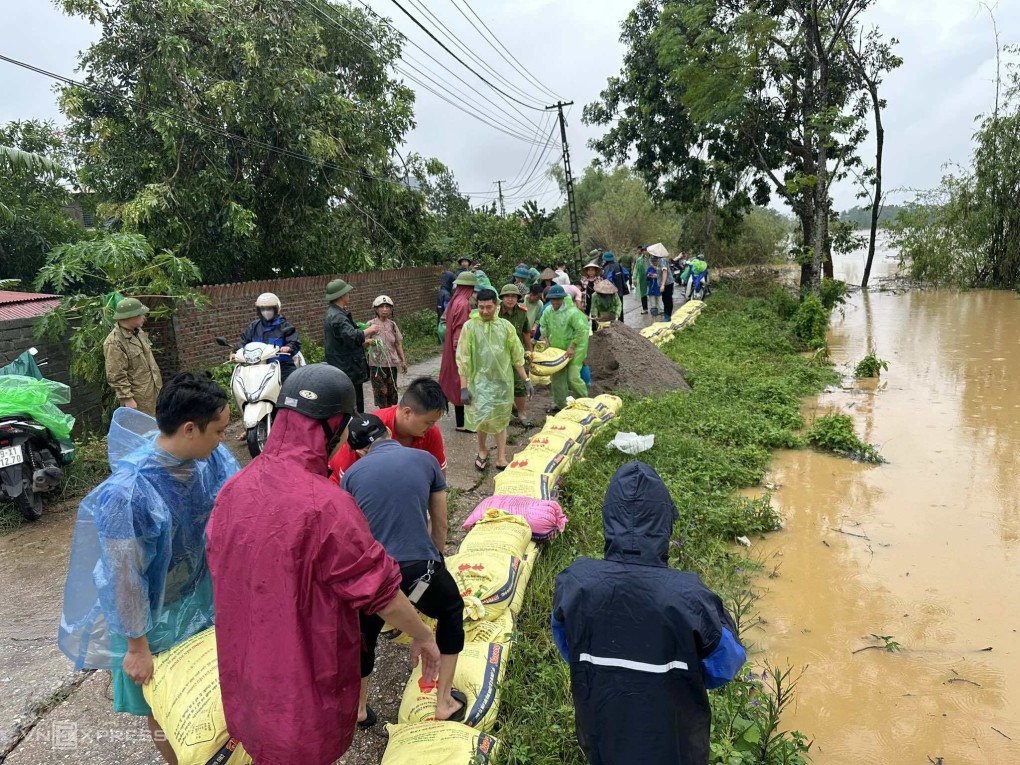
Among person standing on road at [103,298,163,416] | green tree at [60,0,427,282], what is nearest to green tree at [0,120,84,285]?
green tree at [60,0,427,282]

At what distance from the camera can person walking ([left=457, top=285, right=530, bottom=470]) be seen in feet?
16.0

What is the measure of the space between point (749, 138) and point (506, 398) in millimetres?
14547

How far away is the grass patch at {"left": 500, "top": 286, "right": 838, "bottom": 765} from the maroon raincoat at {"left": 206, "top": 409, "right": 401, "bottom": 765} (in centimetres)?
95

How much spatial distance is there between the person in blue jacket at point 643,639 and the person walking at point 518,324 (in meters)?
3.92

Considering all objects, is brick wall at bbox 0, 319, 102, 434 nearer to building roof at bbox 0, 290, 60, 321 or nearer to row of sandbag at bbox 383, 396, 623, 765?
building roof at bbox 0, 290, 60, 321

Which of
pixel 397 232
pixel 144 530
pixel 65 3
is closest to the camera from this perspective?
pixel 144 530

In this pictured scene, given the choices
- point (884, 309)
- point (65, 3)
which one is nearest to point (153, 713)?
point (65, 3)

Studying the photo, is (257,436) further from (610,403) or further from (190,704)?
(610,403)

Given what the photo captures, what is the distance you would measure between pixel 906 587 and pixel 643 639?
3084 millimetres

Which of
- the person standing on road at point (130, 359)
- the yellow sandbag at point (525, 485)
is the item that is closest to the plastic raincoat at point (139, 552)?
the yellow sandbag at point (525, 485)

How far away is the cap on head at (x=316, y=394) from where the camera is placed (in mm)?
1621

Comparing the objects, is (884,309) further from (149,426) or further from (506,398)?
(149,426)

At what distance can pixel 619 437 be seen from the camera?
575cm

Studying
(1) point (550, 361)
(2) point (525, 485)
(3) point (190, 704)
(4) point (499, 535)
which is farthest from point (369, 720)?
(1) point (550, 361)
